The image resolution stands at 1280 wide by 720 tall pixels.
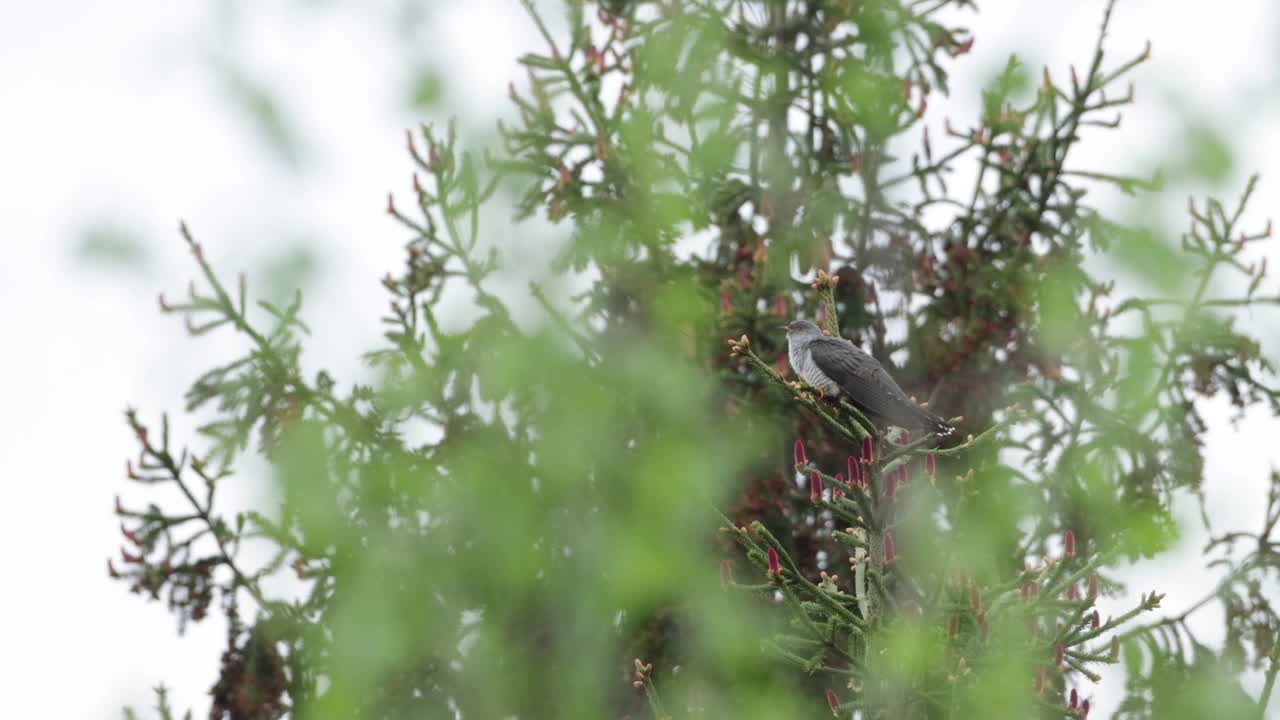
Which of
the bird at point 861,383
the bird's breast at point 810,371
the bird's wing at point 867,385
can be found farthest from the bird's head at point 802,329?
the bird's wing at point 867,385

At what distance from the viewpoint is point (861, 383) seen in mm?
5984

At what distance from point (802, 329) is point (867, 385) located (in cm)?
149

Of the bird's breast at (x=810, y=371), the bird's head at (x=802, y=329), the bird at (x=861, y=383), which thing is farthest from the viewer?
the bird's head at (x=802, y=329)

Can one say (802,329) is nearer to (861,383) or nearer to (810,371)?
(810,371)

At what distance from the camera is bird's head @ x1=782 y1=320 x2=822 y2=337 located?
7164 mm

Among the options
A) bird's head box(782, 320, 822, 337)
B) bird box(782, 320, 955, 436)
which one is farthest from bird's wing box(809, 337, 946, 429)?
bird's head box(782, 320, 822, 337)

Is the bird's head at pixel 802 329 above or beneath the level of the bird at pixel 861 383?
above

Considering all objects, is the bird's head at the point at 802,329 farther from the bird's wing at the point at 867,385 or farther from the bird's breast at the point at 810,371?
the bird's wing at the point at 867,385

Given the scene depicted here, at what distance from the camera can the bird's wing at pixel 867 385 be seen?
5.77m

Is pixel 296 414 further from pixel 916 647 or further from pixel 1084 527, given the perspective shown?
pixel 1084 527

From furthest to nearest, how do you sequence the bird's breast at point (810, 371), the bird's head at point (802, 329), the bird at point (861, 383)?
the bird's head at point (802, 329), the bird's breast at point (810, 371), the bird at point (861, 383)

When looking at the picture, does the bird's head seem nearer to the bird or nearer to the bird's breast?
the bird's breast

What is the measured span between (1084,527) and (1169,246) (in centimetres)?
216

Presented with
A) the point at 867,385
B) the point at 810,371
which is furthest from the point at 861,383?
the point at 810,371
